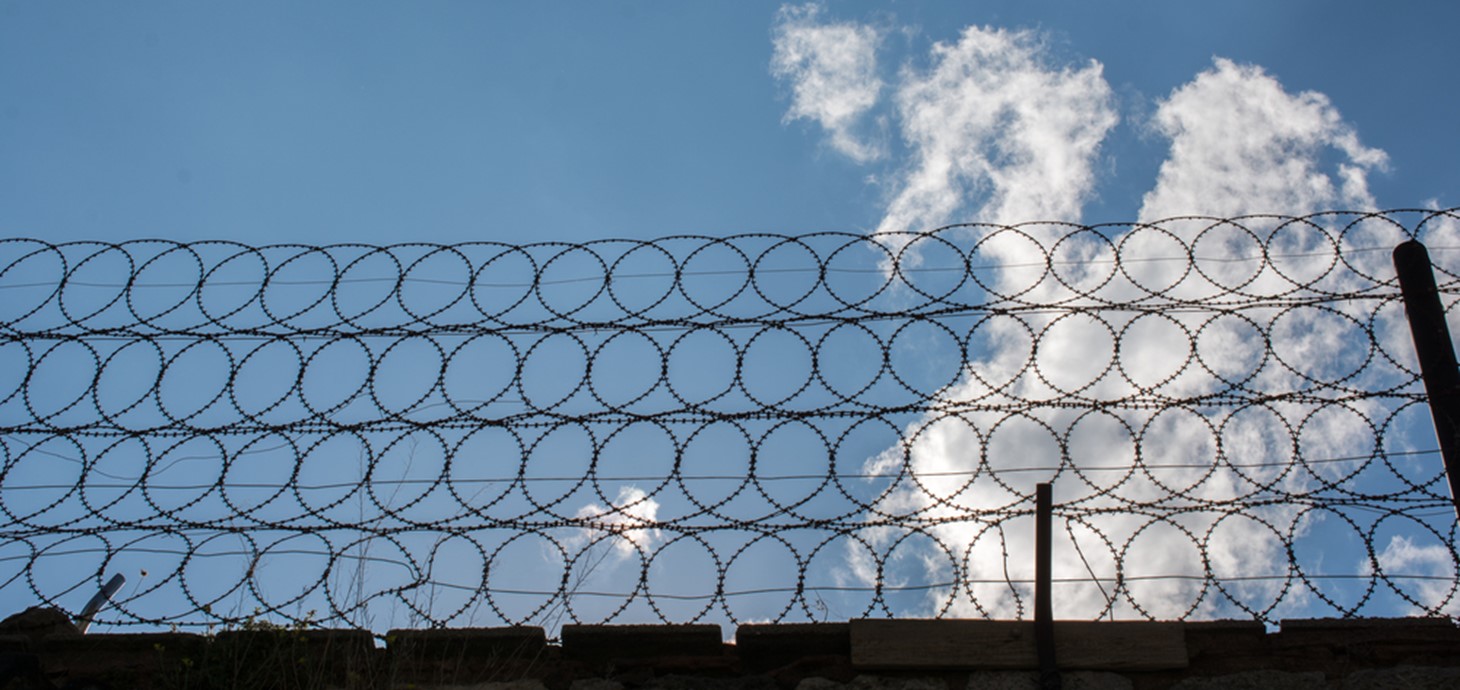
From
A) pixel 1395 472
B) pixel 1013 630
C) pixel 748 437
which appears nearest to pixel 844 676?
pixel 1013 630

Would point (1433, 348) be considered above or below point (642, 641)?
above

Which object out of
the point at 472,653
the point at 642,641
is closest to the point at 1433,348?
the point at 642,641

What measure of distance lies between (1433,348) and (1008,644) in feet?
6.84

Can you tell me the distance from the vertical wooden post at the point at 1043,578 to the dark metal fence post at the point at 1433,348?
4.64 feet

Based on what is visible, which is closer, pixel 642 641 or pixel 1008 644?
pixel 1008 644

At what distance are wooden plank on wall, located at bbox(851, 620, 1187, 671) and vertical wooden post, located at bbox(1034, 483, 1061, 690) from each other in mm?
46

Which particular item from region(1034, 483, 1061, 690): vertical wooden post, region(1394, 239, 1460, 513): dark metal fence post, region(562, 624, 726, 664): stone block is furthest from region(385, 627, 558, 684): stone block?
region(1394, 239, 1460, 513): dark metal fence post

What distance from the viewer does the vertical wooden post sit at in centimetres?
434

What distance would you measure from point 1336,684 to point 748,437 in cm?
216

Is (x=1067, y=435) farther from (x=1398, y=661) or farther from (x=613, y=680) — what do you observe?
(x=613, y=680)

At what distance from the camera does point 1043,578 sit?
442 centimetres

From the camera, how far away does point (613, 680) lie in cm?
445

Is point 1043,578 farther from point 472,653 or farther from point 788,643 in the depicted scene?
point 472,653

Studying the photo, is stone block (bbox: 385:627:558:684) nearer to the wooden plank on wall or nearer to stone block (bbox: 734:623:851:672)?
stone block (bbox: 734:623:851:672)
